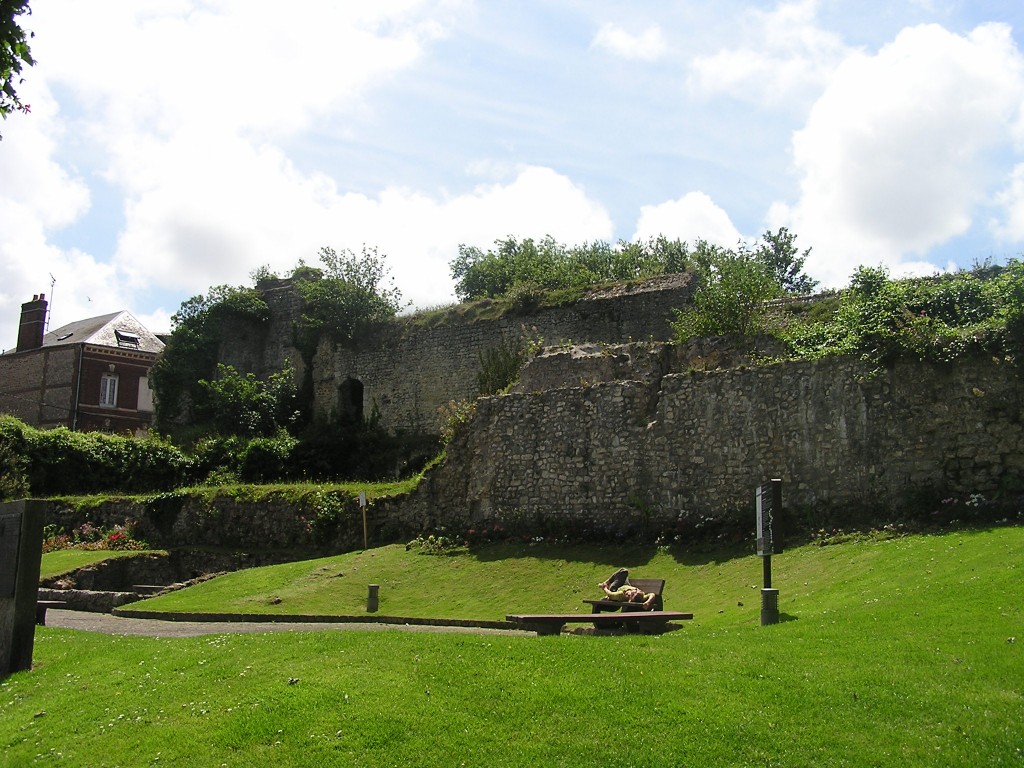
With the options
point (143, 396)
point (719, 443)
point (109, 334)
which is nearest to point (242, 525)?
point (719, 443)

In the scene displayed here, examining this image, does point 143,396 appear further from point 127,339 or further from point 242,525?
point 242,525

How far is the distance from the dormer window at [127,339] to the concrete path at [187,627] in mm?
33764

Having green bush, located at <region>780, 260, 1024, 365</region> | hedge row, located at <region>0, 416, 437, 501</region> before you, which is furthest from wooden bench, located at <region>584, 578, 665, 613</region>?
hedge row, located at <region>0, 416, 437, 501</region>

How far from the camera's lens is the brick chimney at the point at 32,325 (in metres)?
48.7

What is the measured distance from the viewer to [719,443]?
61.8 ft

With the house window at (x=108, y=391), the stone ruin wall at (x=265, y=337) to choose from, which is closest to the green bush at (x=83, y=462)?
the stone ruin wall at (x=265, y=337)

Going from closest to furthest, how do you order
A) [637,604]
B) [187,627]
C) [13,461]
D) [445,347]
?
[637,604] → [187,627] → [13,461] → [445,347]

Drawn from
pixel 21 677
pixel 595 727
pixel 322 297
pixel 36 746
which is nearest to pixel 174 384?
pixel 322 297

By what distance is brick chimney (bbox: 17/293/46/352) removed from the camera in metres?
48.7

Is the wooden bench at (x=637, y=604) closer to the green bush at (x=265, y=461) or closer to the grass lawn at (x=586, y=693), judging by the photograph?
the grass lawn at (x=586, y=693)

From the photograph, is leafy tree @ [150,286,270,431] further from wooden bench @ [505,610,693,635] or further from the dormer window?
wooden bench @ [505,610,693,635]

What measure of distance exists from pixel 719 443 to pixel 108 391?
36845 mm

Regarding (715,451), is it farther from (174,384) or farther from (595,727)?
(174,384)

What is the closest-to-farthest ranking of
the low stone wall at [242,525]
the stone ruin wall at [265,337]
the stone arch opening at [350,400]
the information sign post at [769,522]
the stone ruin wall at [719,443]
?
the information sign post at [769,522] < the stone ruin wall at [719,443] < the low stone wall at [242,525] < the stone arch opening at [350,400] < the stone ruin wall at [265,337]
